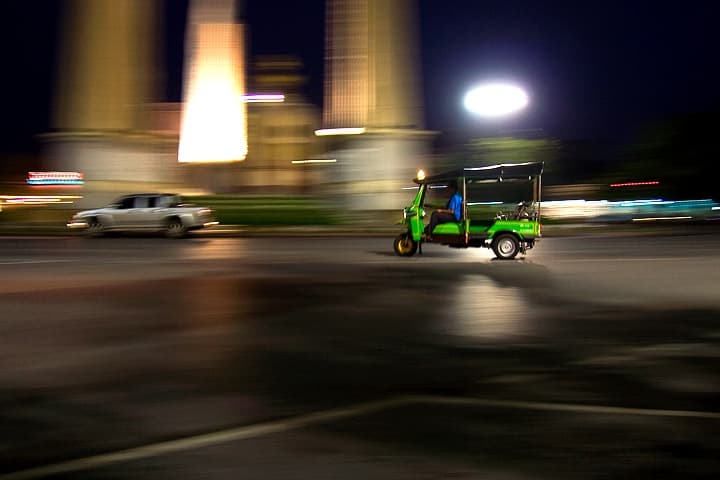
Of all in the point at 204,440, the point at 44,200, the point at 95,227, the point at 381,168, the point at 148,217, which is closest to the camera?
the point at 204,440

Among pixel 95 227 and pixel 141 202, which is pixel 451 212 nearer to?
pixel 141 202

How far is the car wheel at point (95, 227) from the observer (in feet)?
94.5

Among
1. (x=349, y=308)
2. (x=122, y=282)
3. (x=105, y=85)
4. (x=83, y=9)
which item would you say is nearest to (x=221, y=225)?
(x=105, y=85)

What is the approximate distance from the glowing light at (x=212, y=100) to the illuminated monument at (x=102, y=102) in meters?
7.10

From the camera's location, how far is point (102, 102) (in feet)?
128

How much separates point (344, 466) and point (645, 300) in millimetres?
8269

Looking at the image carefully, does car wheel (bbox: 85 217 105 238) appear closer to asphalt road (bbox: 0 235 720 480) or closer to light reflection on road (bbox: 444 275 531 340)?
asphalt road (bbox: 0 235 720 480)

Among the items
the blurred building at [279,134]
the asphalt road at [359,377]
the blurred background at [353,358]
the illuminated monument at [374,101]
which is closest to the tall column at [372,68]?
the illuminated monument at [374,101]

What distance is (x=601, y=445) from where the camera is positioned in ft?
16.3

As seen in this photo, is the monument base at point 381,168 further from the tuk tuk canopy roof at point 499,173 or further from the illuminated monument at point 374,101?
the tuk tuk canopy roof at point 499,173

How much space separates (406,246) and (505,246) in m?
2.41

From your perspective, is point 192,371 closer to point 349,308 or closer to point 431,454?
point 431,454

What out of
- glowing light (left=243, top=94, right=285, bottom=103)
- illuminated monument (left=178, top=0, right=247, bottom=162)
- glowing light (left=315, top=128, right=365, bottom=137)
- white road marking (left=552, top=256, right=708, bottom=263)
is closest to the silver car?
glowing light (left=315, top=128, right=365, bottom=137)

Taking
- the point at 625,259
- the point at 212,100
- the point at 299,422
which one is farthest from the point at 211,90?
the point at 299,422
